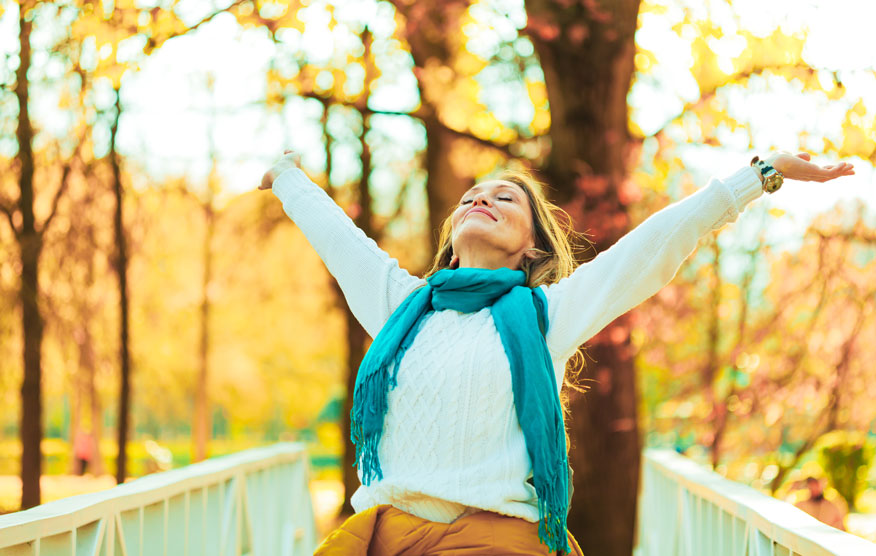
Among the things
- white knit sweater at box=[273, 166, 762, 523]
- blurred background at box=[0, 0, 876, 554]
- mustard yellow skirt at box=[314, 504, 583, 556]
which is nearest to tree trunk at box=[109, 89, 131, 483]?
blurred background at box=[0, 0, 876, 554]

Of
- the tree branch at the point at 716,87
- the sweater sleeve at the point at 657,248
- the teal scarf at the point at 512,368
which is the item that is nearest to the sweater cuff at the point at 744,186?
the sweater sleeve at the point at 657,248

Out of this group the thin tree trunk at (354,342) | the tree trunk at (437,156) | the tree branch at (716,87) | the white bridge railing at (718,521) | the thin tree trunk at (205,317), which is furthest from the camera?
the thin tree trunk at (205,317)

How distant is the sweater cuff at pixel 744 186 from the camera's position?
2059 millimetres

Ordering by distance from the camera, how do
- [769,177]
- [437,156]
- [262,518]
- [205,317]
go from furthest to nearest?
1. [205,317]
2. [437,156]
3. [262,518]
4. [769,177]

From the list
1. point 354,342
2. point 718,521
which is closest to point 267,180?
point 718,521

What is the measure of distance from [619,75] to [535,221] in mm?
3060

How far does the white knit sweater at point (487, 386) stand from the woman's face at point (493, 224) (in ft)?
Result: 0.90

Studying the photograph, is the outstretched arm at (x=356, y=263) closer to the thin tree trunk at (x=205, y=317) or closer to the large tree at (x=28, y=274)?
the large tree at (x=28, y=274)

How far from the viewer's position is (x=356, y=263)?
2.41 m

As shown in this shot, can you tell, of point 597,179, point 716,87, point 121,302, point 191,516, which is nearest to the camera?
point 191,516

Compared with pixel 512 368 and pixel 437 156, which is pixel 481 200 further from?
pixel 437 156

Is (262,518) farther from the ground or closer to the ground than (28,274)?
closer to the ground

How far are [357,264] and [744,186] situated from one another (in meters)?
1.02

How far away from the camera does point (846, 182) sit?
7.48 m
